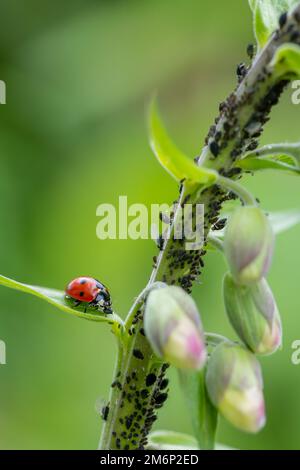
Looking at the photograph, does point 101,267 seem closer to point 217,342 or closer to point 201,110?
point 201,110

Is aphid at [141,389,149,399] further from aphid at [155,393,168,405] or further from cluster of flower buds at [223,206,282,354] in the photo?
cluster of flower buds at [223,206,282,354]

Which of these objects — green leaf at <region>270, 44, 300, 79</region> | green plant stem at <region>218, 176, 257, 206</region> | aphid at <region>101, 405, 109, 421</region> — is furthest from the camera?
aphid at <region>101, 405, 109, 421</region>

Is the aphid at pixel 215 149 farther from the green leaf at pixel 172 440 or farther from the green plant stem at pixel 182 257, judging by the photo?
the green leaf at pixel 172 440

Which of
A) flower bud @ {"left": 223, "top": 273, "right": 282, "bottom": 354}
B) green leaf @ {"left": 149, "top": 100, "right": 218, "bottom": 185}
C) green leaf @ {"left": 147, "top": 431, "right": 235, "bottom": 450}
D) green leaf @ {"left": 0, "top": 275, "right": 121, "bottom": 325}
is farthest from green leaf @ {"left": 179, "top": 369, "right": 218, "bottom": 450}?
green leaf @ {"left": 147, "top": 431, "right": 235, "bottom": 450}

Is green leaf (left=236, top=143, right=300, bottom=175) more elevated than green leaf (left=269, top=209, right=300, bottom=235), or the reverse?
green leaf (left=236, top=143, right=300, bottom=175)

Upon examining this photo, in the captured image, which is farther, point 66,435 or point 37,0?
point 37,0

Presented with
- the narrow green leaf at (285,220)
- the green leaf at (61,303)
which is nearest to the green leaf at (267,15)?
the narrow green leaf at (285,220)

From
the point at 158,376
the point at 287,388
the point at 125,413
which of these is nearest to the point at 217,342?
the point at 158,376

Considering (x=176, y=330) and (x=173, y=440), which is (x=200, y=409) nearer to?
(x=176, y=330)
